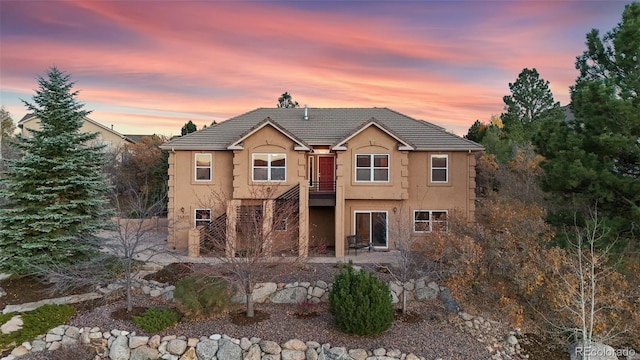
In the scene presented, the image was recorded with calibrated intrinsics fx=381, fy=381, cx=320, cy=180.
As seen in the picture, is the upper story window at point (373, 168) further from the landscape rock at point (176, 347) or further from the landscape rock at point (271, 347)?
the landscape rock at point (176, 347)

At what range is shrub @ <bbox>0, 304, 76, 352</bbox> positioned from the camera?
9977mm

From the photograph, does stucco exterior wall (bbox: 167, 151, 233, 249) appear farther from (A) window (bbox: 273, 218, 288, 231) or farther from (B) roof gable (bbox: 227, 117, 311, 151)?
(A) window (bbox: 273, 218, 288, 231)

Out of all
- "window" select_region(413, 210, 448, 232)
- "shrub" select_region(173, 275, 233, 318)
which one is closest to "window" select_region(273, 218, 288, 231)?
"shrub" select_region(173, 275, 233, 318)

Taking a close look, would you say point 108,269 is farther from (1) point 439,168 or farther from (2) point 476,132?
(2) point 476,132

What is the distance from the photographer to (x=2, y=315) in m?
10.7

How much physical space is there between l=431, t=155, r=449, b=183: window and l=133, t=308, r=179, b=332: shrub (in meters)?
14.0

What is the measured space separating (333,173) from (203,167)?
680 cm

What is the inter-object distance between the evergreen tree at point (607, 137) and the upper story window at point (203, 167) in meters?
14.9

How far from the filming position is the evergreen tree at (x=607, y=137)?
34.1ft

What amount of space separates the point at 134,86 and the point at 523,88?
32.9 meters

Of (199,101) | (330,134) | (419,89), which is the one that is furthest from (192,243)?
(419,89)

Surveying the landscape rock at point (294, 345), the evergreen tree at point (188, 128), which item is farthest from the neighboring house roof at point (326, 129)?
the evergreen tree at point (188, 128)

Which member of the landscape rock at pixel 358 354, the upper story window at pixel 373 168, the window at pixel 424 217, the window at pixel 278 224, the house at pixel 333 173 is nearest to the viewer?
the landscape rock at pixel 358 354

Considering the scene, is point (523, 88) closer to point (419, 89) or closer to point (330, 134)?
point (419, 89)
